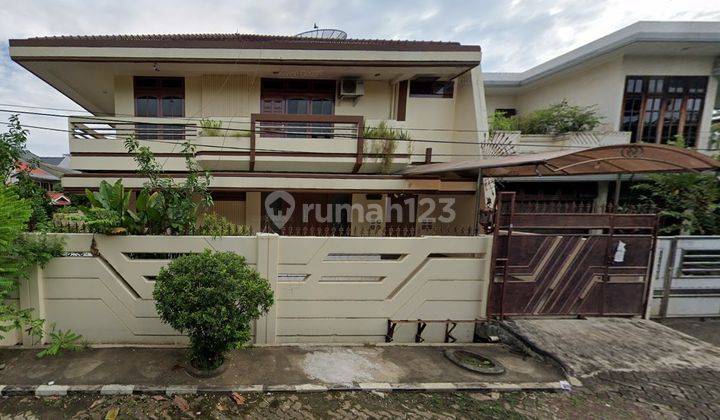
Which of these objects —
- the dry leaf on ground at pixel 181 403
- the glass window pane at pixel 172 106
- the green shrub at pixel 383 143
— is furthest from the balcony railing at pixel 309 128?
the dry leaf on ground at pixel 181 403

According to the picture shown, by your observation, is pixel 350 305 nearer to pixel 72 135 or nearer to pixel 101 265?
pixel 101 265

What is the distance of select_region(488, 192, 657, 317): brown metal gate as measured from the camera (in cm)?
411

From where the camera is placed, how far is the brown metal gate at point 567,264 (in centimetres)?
411

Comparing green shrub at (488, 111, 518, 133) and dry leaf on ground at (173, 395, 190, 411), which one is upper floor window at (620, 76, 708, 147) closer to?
green shrub at (488, 111, 518, 133)

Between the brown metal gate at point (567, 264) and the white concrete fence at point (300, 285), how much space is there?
11.8 inches

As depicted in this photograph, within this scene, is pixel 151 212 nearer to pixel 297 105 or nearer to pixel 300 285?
pixel 300 285

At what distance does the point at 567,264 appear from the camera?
4.20m

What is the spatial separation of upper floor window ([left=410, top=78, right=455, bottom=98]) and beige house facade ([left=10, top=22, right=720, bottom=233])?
0.12 ft

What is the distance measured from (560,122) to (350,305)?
36.1 ft

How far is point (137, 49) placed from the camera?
25.0 feet

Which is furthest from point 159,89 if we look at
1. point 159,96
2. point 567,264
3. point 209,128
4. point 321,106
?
point 567,264

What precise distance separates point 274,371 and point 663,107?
1608cm

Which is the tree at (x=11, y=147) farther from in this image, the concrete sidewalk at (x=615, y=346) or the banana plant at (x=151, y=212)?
the concrete sidewalk at (x=615, y=346)

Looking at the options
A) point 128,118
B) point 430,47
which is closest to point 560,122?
point 430,47
